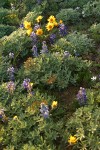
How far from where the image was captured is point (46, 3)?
7805mm

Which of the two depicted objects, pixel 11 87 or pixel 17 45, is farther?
pixel 17 45

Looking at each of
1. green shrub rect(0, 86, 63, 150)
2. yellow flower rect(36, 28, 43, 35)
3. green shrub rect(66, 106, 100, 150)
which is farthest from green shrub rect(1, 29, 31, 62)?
green shrub rect(66, 106, 100, 150)

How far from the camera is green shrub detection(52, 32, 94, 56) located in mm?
6348

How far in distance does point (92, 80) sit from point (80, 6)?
2.46 m

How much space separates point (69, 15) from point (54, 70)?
177 cm

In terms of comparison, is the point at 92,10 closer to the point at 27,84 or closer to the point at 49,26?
the point at 49,26

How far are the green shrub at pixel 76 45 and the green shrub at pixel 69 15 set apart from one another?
78 cm

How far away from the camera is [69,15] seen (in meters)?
7.23

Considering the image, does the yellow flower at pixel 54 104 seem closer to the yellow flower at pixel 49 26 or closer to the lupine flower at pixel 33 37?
the lupine flower at pixel 33 37

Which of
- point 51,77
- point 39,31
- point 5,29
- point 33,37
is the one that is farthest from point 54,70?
point 5,29

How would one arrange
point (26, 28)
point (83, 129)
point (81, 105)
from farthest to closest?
point (26, 28) < point (81, 105) < point (83, 129)

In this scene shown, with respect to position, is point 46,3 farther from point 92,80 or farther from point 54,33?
point 92,80

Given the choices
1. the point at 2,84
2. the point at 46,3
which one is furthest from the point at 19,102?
the point at 46,3

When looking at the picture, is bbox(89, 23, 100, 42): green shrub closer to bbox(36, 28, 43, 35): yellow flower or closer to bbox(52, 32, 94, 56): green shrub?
bbox(52, 32, 94, 56): green shrub
